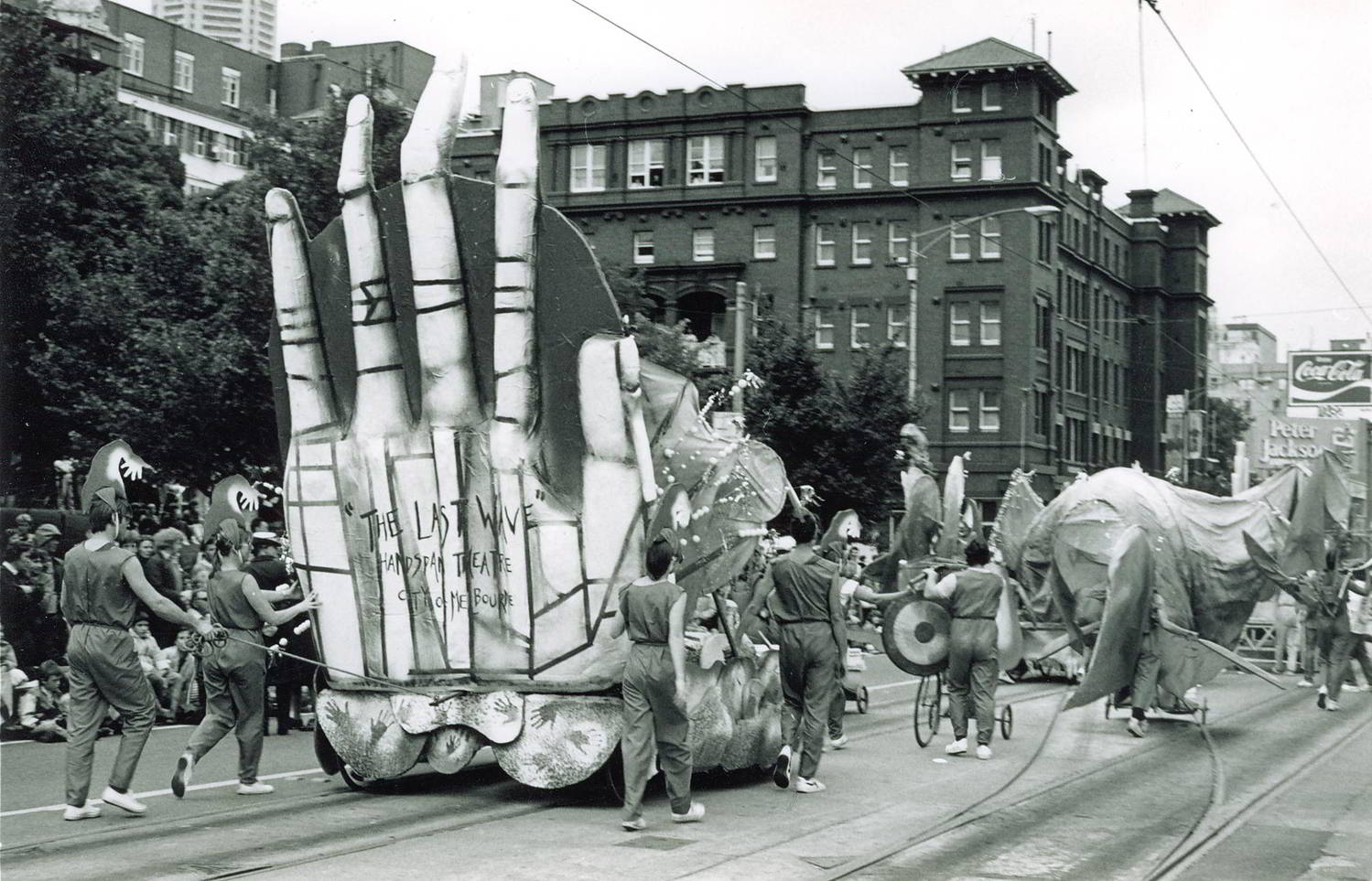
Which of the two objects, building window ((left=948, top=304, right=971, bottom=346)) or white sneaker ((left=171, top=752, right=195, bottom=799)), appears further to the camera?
building window ((left=948, top=304, right=971, bottom=346))

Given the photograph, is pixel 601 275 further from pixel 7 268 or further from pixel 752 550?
pixel 7 268

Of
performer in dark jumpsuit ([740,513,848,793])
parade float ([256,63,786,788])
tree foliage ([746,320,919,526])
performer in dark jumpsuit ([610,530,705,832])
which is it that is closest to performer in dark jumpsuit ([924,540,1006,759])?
performer in dark jumpsuit ([740,513,848,793])

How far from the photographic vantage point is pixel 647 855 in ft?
28.8

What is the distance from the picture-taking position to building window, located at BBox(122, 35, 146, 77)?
6244 centimetres

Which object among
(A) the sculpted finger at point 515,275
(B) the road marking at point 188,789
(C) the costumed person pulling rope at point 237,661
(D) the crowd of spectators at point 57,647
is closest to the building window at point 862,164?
(D) the crowd of spectators at point 57,647

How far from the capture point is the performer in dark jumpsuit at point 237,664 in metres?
10.8

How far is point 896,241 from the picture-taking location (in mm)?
56969

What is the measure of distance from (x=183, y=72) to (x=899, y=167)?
29322 millimetres

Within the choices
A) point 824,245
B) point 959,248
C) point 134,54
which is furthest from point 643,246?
point 134,54

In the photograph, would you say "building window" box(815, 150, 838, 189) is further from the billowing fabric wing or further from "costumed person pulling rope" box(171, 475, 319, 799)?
"costumed person pulling rope" box(171, 475, 319, 799)

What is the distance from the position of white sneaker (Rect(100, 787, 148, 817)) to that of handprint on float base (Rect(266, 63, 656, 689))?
69.3 inches

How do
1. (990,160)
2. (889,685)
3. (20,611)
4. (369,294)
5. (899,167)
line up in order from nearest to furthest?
(369,294) → (20,611) → (889,685) → (990,160) → (899,167)

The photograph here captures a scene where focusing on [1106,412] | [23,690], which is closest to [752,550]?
[23,690]

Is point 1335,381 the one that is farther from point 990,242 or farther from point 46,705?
point 990,242
